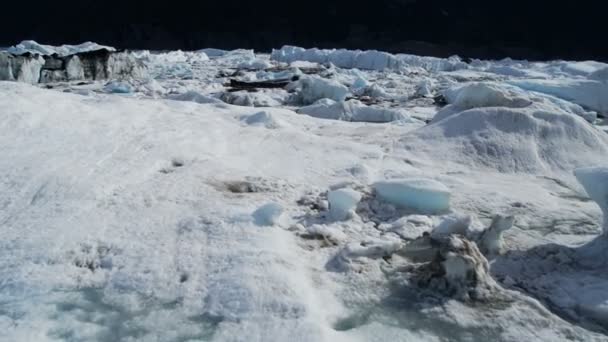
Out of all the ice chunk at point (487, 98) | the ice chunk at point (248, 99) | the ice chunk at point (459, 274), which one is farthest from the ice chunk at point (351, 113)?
the ice chunk at point (459, 274)

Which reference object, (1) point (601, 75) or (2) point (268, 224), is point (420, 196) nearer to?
(2) point (268, 224)

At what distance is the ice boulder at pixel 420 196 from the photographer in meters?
2.93

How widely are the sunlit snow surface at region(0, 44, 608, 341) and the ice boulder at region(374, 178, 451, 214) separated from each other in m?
0.07

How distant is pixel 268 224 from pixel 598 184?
1606 mm

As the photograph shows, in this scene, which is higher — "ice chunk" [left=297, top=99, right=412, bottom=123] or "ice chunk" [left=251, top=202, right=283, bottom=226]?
"ice chunk" [left=251, top=202, right=283, bottom=226]

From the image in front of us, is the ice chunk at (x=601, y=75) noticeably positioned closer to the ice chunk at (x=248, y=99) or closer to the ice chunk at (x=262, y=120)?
the ice chunk at (x=248, y=99)

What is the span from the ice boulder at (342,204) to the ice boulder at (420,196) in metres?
0.30

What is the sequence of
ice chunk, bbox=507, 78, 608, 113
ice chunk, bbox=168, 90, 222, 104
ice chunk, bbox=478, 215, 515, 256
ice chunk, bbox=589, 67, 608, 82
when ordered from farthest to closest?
1. ice chunk, bbox=589, 67, 608, 82
2. ice chunk, bbox=507, 78, 608, 113
3. ice chunk, bbox=168, 90, 222, 104
4. ice chunk, bbox=478, 215, 515, 256

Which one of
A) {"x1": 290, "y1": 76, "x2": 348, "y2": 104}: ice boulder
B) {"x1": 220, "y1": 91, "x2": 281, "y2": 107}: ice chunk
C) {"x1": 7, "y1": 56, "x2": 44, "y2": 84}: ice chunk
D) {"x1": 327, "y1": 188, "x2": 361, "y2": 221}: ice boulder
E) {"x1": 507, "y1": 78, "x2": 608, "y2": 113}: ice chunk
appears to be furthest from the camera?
{"x1": 7, "y1": 56, "x2": 44, "y2": 84}: ice chunk

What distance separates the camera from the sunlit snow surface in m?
1.94

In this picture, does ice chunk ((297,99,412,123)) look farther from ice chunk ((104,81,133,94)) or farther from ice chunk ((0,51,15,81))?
ice chunk ((0,51,15,81))

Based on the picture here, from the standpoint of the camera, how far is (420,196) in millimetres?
2939

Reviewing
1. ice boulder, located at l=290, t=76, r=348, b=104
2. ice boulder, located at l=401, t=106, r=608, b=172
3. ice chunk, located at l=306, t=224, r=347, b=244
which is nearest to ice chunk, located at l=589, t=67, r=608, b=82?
ice boulder, located at l=290, t=76, r=348, b=104

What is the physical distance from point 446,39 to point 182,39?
16206 mm
